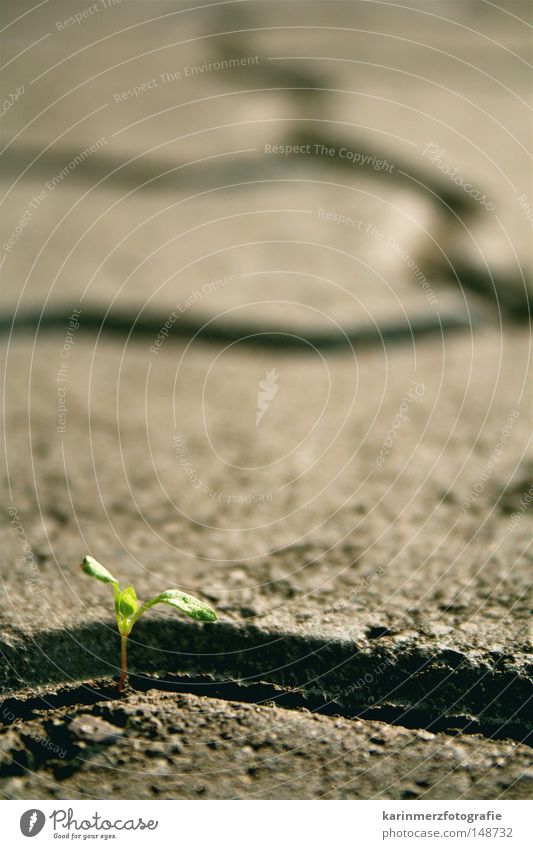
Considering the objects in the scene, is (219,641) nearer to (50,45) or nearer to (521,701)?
(521,701)

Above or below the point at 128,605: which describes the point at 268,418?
above

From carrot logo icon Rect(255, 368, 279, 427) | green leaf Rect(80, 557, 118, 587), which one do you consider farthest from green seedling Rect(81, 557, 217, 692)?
carrot logo icon Rect(255, 368, 279, 427)
